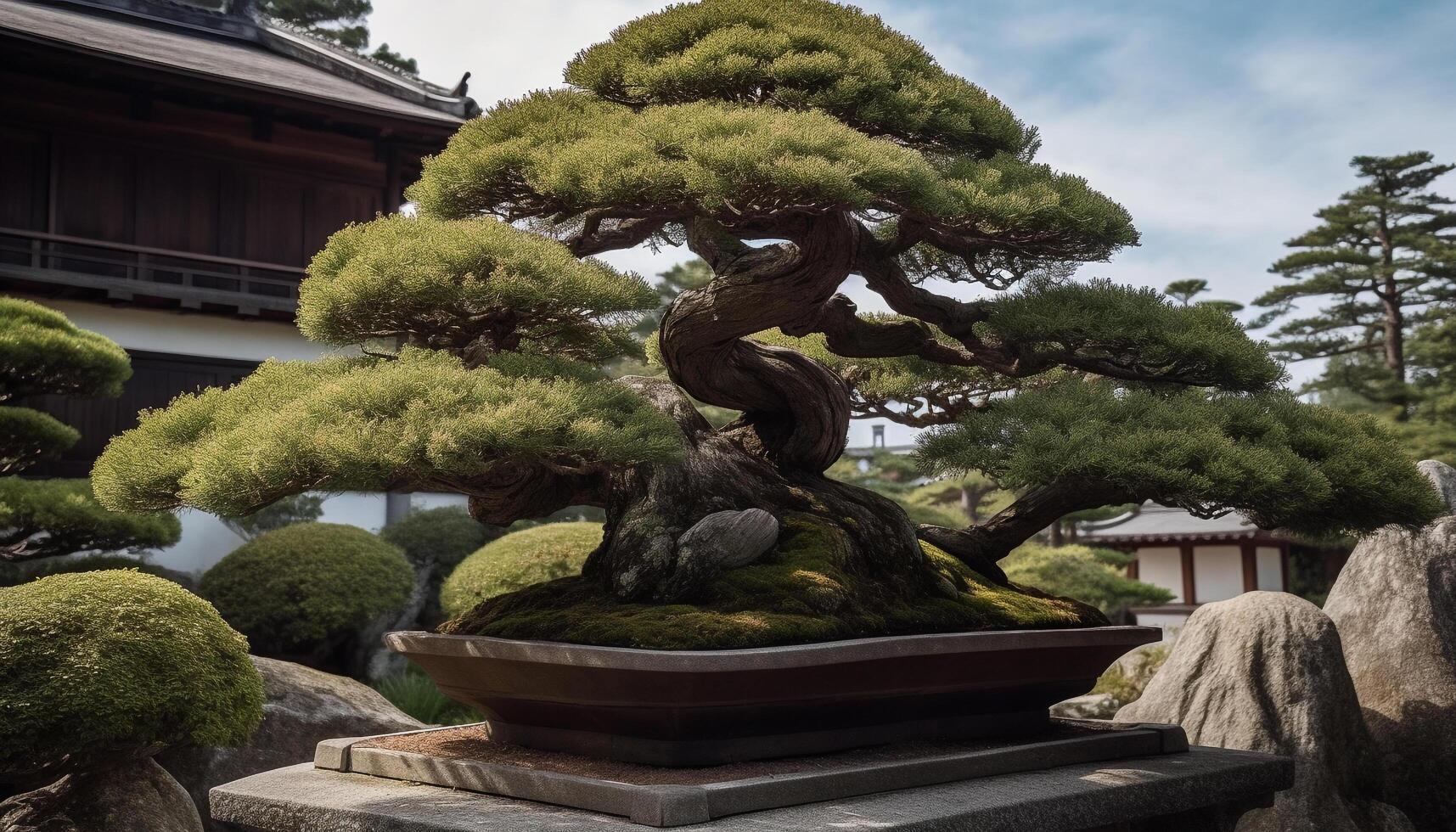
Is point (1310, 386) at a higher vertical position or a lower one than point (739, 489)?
higher

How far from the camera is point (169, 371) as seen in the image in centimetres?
1205

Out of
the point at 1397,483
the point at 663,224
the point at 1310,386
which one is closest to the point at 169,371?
the point at 663,224

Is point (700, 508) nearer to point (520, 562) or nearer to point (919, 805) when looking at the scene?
point (919, 805)

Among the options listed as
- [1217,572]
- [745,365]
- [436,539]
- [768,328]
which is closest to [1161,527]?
[1217,572]

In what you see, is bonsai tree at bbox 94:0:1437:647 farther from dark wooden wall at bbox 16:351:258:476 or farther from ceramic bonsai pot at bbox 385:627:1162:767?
dark wooden wall at bbox 16:351:258:476

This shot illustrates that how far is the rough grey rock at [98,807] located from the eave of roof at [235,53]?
792 centimetres

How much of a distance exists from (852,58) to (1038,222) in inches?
41.2

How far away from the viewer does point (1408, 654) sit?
6.69 m

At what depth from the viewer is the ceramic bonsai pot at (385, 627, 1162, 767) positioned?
400cm

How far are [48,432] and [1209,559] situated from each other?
17392 mm

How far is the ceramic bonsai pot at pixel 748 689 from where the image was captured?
400cm

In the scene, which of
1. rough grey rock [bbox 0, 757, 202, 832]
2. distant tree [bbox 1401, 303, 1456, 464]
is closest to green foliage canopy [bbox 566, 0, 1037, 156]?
rough grey rock [bbox 0, 757, 202, 832]

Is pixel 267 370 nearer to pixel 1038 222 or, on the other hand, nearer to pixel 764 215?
pixel 764 215

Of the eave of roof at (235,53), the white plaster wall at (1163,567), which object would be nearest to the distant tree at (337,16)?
the eave of roof at (235,53)
